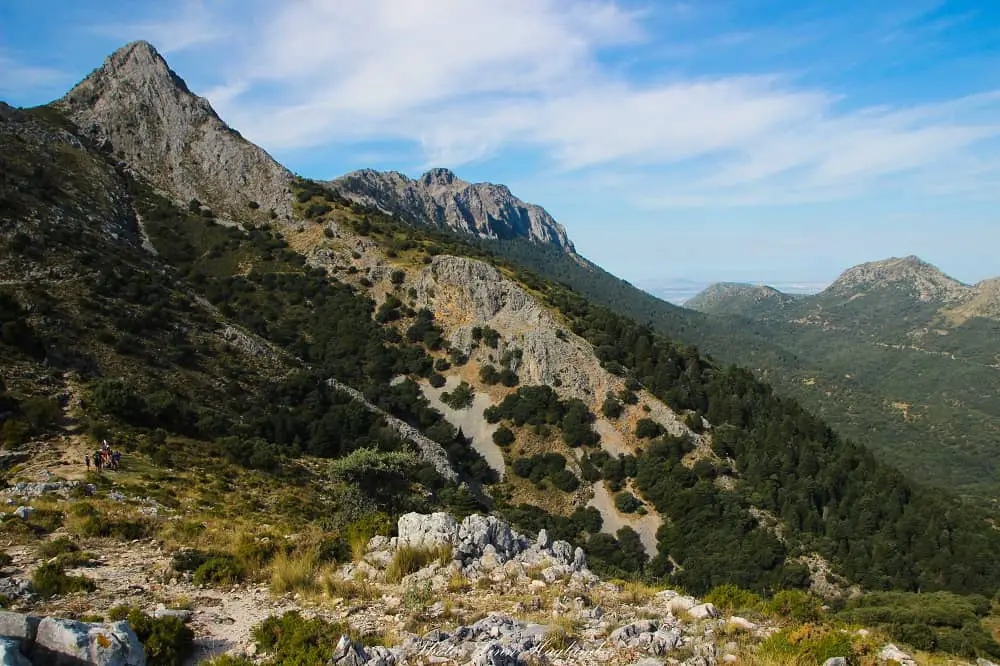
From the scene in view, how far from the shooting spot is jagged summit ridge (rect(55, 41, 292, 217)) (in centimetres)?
9519

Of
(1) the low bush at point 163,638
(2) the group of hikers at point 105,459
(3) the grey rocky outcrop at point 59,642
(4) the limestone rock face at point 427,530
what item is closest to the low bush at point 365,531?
(4) the limestone rock face at point 427,530

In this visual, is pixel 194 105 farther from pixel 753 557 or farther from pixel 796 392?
pixel 796 392

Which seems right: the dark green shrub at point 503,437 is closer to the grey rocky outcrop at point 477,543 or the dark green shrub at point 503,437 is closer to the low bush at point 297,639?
the grey rocky outcrop at point 477,543

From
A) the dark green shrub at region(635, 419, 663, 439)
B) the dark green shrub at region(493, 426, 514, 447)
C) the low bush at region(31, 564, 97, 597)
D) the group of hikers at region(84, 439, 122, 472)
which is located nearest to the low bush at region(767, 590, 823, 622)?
the low bush at region(31, 564, 97, 597)

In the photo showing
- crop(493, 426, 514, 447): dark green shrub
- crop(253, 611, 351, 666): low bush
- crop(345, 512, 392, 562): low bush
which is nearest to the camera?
crop(253, 611, 351, 666): low bush

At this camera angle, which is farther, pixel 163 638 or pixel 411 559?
pixel 411 559

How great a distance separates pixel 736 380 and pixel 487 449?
119ft

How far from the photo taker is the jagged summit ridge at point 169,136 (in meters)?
95.2

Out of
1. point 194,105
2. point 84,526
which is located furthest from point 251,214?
point 84,526

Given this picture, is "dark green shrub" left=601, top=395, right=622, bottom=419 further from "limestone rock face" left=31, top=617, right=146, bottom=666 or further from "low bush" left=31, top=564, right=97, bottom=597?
"limestone rock face" left=31, top=617, right=146, bottom=666

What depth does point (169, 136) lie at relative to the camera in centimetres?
9994

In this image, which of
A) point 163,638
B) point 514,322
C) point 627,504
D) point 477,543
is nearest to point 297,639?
point 163,638

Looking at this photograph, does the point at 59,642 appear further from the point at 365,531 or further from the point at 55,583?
the point at 365,531

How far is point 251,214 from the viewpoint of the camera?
312 ft
